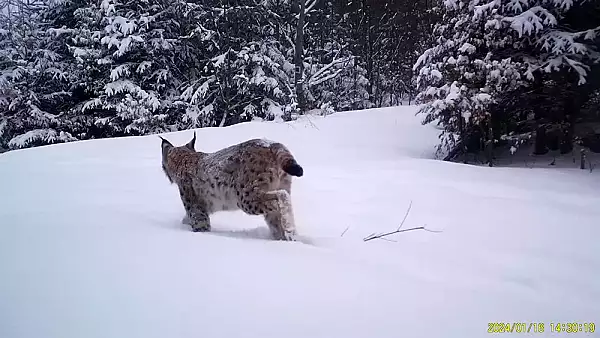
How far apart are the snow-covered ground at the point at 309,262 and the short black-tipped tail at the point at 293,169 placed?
0.62m

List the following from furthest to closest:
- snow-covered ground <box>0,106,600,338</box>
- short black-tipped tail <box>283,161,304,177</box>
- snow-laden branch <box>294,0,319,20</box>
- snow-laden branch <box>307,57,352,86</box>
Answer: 1. snow-laden branch <box>294,0,319,20</box>
2. snow-laden branch <box>307,57,352,86</box>
3. short black-tipped tail <box>283,161,304,177</box>
4. snow-covered ground <box>0,106,600,338</box>

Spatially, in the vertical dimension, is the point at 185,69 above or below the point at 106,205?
above

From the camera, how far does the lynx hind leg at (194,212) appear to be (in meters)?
4.52

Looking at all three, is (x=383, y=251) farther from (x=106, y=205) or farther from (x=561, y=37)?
(x=561, y=37)

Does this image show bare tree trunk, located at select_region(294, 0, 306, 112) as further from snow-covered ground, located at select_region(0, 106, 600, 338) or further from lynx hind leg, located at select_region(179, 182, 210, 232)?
lynx hind leg, located at select_region(179, 182, 210, 232)

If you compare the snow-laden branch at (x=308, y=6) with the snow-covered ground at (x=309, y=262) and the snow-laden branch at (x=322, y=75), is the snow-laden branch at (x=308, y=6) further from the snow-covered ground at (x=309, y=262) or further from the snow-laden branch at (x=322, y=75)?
the snow-covered ground at (x=309, y=262)

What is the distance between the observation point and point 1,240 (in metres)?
3.40

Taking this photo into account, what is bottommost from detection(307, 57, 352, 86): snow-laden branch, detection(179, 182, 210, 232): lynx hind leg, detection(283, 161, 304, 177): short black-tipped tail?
detection(179, 182, 210, 232): lynx hind leg

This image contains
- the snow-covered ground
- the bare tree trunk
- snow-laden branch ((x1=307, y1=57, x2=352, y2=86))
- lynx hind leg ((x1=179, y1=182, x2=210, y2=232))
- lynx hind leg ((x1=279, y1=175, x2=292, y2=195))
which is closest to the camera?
the snow-covered ground

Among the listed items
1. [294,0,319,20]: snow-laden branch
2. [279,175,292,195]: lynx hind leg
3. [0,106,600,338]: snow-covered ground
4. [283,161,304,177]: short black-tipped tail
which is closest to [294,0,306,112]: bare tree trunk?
[294,0,319,20]: snow-laden branch

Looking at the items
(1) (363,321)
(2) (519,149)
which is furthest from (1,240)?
(2) (519,149)

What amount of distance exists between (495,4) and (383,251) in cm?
750

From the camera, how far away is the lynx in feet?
13.6

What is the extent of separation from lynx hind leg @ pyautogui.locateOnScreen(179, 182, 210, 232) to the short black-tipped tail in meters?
1.10
